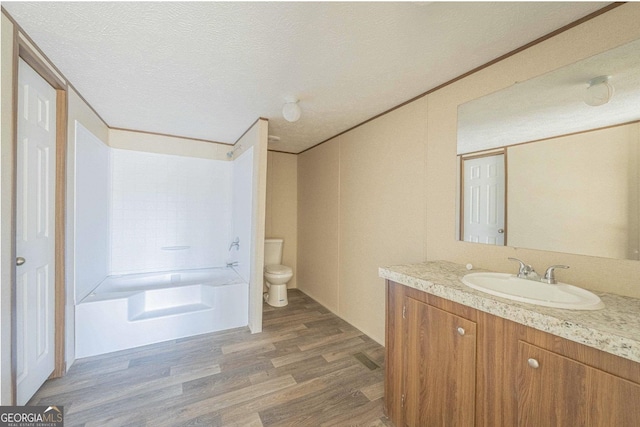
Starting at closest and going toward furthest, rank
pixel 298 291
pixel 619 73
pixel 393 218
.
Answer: pixel 619 73 → pixel 393 218 → pixel 298 291

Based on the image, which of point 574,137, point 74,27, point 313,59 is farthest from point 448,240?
point 74,27

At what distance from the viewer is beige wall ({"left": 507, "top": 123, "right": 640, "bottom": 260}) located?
103 centimetres

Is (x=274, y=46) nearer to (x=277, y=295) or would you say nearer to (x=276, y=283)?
(x=276, y=283)

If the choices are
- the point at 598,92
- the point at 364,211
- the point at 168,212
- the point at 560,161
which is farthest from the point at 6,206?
the point at 598,92

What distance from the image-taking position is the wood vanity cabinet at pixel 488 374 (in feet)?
2.39

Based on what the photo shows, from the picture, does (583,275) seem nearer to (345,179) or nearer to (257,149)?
(345,179)

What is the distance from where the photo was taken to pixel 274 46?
138 cm

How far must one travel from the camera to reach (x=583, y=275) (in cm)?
114

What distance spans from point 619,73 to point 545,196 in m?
0.60

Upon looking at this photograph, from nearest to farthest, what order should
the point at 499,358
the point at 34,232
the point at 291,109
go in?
the point at 499,358
the point at 34,232
the point at 291,109

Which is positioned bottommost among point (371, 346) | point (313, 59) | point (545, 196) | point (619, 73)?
point (371, 346)

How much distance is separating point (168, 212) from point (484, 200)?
3578 mm

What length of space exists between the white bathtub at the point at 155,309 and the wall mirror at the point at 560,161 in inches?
95.6

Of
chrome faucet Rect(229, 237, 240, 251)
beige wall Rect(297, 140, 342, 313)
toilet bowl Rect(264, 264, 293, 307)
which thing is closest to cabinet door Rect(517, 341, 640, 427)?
beige wall Rect(297, 140, 342, 313)
